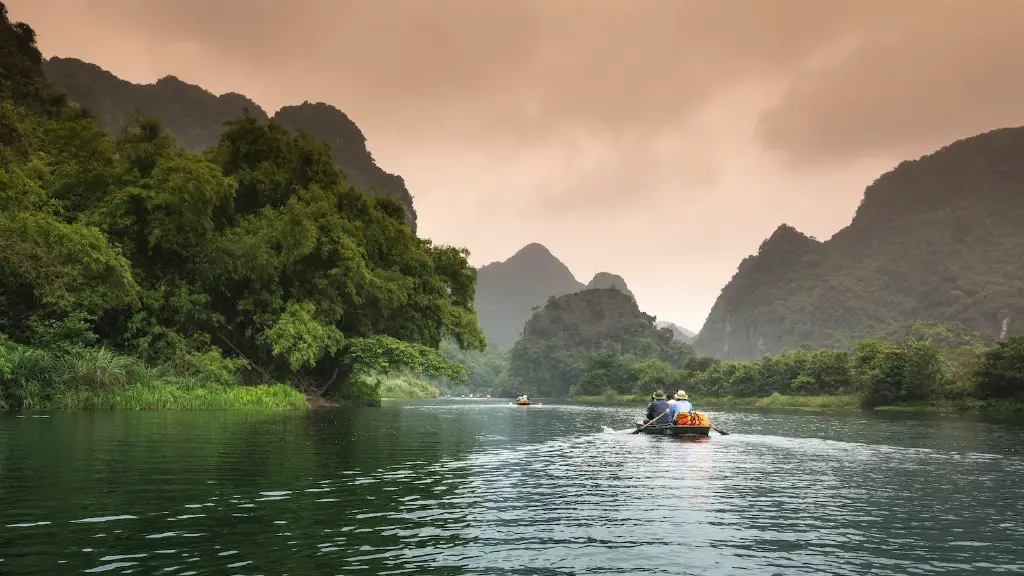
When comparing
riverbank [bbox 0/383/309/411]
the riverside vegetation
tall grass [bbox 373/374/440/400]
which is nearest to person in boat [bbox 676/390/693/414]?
riverbank [bbox 0/383/309/411]

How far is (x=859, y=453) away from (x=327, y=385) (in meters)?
36.0

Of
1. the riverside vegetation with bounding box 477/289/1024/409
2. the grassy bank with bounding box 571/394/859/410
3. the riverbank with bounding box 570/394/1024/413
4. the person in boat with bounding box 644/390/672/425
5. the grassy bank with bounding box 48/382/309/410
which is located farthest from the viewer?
the grassy bank with bounding box 571/394/859/410

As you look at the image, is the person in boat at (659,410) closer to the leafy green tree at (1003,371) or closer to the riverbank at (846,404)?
the riverbank at (846,404)

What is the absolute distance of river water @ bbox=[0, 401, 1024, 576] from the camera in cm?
788

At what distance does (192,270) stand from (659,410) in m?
28.2

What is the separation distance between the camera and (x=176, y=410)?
115ft

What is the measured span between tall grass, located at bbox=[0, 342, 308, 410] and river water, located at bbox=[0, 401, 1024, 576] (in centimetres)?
1115

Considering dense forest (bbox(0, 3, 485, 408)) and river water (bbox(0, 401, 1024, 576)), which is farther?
dense forest (bbox(0, 3, 485, 408))

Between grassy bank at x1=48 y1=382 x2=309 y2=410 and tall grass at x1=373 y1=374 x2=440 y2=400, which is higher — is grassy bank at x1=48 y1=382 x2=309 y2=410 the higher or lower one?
the higher one

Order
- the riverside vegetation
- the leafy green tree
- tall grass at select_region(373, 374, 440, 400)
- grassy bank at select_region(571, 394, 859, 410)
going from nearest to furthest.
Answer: the leafy green tree → the riverside vegetation → grassy bank at select_region(571, 394, 859, 410) → tall grass at select_region(373, 374, 440, 400)

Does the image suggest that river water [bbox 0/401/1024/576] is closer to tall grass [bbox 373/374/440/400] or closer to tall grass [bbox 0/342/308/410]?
tall grass [bbox 0/342/308/410]

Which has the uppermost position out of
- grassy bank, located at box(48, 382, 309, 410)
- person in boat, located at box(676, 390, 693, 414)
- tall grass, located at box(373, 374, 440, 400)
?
person in boat, located at box(676, 390, 693, 414)

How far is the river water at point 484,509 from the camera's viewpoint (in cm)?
788

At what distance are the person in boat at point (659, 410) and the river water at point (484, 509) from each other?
769 cm
